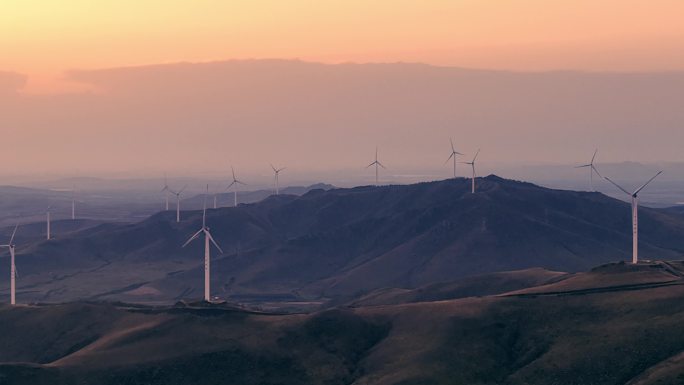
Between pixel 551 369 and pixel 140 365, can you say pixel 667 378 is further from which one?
pixel 140 365

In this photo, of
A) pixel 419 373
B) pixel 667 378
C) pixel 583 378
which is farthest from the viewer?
pixel 419 373

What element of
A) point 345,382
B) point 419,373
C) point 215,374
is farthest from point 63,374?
point 419,373

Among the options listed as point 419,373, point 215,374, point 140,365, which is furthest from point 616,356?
point 140,365

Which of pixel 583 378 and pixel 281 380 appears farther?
pixel 281 380

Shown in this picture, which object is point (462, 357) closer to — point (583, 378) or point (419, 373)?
point (419, 373)

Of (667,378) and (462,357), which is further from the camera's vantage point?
(462,357)

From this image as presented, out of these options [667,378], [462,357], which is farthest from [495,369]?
[667,378]

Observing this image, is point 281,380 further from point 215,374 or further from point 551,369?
point 551,369

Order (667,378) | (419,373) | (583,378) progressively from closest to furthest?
(667,378)
(583,378)
(419,373)
